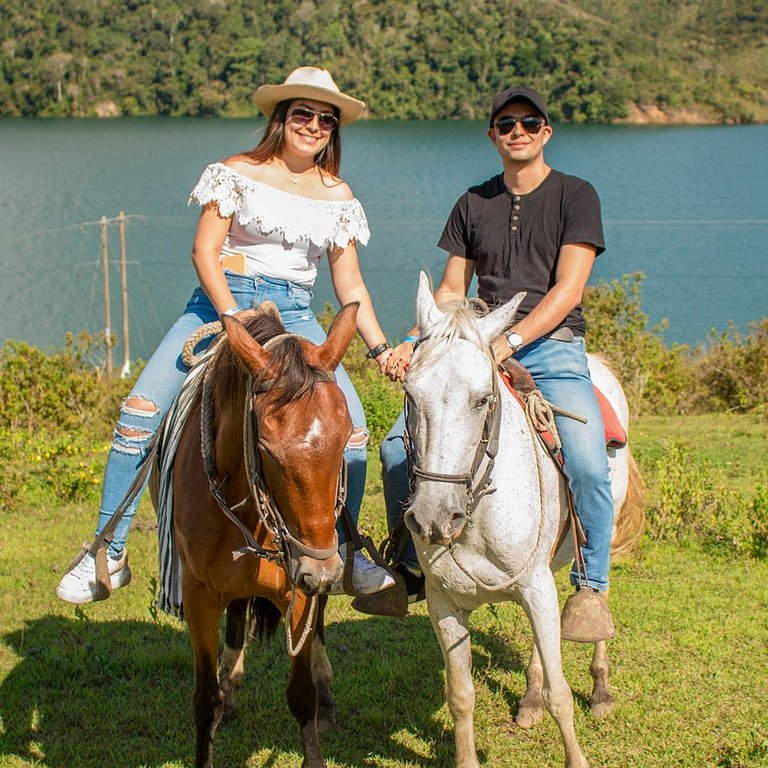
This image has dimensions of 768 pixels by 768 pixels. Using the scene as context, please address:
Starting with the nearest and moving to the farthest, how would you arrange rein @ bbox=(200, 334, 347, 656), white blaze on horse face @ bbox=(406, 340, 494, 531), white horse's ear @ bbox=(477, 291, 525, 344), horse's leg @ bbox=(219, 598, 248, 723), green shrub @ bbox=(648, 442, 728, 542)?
rein @ bbox=(200, 334, 347, 656), white blaze on horse face @ bbox=(406, 340, 494, 531), white horse's ear @ bbox=(477, 291, 525, 344), horse's leg @ bbox=(219, 598, 248, 723), green shrub @ bbox=(648, 442, 728, 542)

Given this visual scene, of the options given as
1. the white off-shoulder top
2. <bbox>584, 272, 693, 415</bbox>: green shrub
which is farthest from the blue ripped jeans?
<bbox>584, 272, 693, 415</bbox>: green shrub

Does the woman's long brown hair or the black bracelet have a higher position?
the woman's long brown hair

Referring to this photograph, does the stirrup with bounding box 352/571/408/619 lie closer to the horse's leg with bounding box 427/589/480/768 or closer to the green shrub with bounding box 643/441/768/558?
the horse's leg with bounding box 427/589/480/768

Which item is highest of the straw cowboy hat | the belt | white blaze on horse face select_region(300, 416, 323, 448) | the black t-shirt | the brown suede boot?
the straw cowboy hat

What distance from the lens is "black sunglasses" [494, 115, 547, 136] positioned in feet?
14.4

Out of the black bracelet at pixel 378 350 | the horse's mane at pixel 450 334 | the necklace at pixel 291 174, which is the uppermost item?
the necklace at pixel 291 174

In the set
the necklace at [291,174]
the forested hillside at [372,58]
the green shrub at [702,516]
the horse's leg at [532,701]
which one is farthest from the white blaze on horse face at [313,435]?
the forested hillside at [372,58]

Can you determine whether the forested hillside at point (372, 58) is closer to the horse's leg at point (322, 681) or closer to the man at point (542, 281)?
the man at point (542, 281)

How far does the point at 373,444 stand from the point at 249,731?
679 cm

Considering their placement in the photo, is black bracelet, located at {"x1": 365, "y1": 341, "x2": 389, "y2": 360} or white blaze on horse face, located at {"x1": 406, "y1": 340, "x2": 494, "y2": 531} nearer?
white blaze on horse face, located at {"x1": 406, "y1": 340, "x2": 494, "y2": 531}

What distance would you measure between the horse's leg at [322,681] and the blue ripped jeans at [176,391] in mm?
995

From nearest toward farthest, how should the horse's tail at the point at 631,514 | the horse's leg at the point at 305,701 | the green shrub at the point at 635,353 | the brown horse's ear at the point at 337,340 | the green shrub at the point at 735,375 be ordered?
the brown horse's ear at the point at 337,340
the horse's leg at the point at 305,701
the horse's tail at the point at 631,514
the green shrub at the point at 735,375
the green shrub at the point at 635,353

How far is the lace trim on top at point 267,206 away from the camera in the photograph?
164 inches

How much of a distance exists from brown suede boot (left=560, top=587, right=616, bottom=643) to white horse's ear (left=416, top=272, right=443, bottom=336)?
1.61 meters
